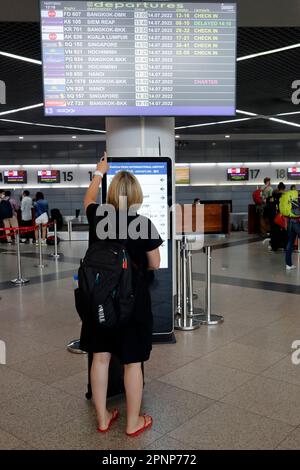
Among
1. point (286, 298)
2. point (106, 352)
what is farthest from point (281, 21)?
point (106, 352)

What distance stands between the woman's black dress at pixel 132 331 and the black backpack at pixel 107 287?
106 millimetres

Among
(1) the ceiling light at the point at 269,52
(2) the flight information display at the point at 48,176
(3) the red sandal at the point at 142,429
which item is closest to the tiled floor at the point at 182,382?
(3) the red sandal at the point at 142,429

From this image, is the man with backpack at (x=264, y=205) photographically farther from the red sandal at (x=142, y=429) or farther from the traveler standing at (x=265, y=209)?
the red sandal at (x=142, y=429)

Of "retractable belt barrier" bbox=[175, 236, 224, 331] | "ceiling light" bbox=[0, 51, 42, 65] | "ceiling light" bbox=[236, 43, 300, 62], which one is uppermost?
"ceiling light" bbox=[236, 43, 300, 62]

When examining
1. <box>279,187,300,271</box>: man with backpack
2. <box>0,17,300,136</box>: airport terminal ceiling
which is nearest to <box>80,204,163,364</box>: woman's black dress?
<box>0,17,300,136</box>: airport terminal ceiling

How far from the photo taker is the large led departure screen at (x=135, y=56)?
383cm

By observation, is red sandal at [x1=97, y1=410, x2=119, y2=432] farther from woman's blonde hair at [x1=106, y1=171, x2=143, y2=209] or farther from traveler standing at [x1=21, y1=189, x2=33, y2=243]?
traveler standing at [x1=21, y1=189, x2=33, y2=243]

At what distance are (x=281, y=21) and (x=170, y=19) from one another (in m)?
2.41

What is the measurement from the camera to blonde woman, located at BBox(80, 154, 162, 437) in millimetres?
2504

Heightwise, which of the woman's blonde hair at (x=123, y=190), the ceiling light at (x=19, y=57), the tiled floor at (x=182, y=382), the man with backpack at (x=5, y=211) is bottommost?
the tiled floor at (x=182, y=382)

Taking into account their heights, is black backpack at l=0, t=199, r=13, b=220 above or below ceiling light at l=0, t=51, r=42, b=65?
below

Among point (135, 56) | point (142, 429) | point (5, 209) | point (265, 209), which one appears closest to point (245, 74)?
point (135, 56)

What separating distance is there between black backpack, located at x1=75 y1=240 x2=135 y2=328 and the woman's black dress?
106mm

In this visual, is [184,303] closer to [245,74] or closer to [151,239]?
[151,239]
